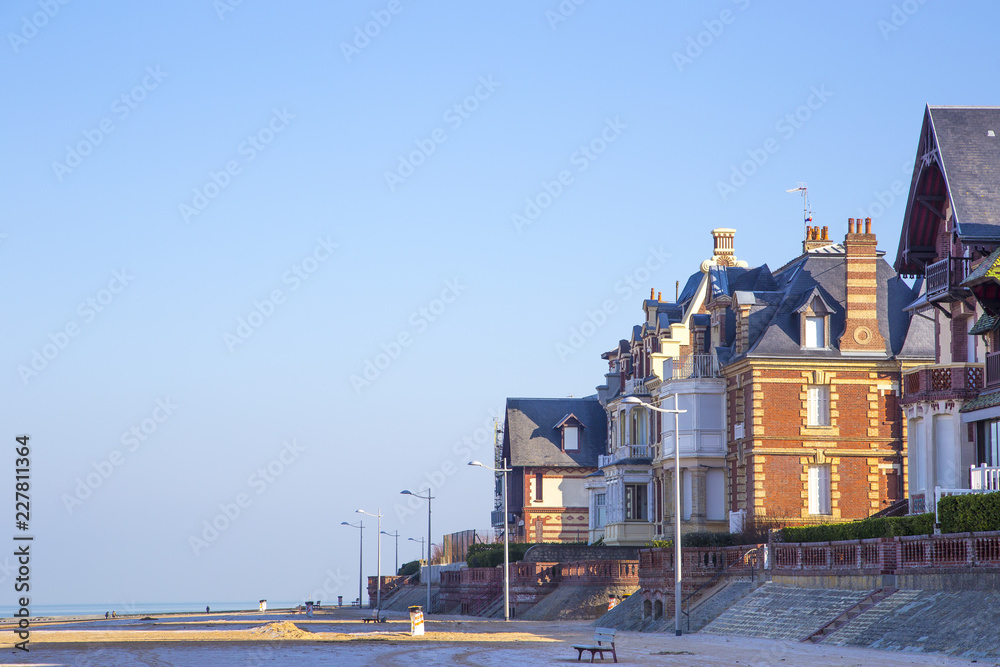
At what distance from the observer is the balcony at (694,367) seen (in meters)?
59.5

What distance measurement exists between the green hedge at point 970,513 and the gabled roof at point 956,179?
11530mm

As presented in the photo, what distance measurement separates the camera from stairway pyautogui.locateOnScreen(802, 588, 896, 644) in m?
32.9

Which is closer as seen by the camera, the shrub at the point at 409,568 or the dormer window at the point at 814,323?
the dormer window at the point at 814,323

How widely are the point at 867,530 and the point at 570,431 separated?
49.7 meters

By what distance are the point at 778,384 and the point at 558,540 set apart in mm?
30534

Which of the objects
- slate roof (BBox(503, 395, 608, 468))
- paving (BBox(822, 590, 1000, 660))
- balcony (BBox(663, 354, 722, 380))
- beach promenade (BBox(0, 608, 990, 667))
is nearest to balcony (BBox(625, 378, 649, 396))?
balcony (BBox(663, 354, 722, 380))

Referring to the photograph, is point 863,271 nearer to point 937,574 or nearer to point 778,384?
point 778,384

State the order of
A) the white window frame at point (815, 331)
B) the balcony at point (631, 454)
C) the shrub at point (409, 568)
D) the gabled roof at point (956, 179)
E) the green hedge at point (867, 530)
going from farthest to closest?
the shrub at point (409, 568), the balcony at point (631, 454), the white window frame at point (815, 331), the gabled roof at point (956, 179), the green hedge at point (867, 530)

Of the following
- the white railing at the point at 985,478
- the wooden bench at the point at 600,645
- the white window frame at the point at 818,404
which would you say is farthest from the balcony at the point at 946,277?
the wooden bench at the point at 600,645

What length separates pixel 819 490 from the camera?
55.3 metres

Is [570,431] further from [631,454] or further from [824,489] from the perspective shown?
[824,489]

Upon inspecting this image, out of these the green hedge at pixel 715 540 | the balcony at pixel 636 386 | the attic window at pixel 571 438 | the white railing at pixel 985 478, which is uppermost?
the balcony at pixel 636 386

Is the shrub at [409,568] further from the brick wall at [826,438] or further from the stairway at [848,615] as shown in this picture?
the stairway at [848,615]

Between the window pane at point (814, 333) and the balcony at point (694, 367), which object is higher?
the window pane at point (814, 333)
